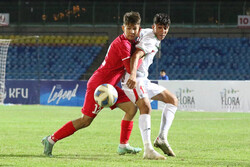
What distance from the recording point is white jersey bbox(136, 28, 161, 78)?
7754 millimetres

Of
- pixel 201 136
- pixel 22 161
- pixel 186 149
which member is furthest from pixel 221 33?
pixel 22 161

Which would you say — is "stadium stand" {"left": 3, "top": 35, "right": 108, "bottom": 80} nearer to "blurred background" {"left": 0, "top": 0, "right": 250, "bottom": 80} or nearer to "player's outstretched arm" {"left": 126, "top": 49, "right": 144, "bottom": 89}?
"blurred background" {"left": 0, "top": 0, "right": 250, "bottom": 80}

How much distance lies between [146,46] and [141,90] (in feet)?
1.96

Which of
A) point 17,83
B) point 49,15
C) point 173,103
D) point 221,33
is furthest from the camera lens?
point 49,15

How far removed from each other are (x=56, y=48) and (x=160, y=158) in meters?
32.1

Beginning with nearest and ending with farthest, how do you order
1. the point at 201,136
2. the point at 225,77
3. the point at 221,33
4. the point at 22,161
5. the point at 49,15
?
the point at 22,161
the point at 201,136
the point at 225,77
the point at 221,33
the point at 49,15

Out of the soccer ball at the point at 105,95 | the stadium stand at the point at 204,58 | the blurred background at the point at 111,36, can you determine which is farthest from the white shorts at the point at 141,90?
the stadium stand at the point at 204,58

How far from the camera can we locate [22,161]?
7.22 m

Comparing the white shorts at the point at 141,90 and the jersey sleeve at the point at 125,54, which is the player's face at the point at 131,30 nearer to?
the jersey sleeve at the point at 125,54

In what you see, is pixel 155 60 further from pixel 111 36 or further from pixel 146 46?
pixel 146 46

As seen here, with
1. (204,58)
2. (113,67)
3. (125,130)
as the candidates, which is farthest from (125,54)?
(204,58)

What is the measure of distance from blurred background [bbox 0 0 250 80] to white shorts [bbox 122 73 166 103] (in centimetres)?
2582

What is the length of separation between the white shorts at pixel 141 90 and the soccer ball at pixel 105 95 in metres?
0.23

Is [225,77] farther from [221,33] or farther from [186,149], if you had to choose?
[186,149]
